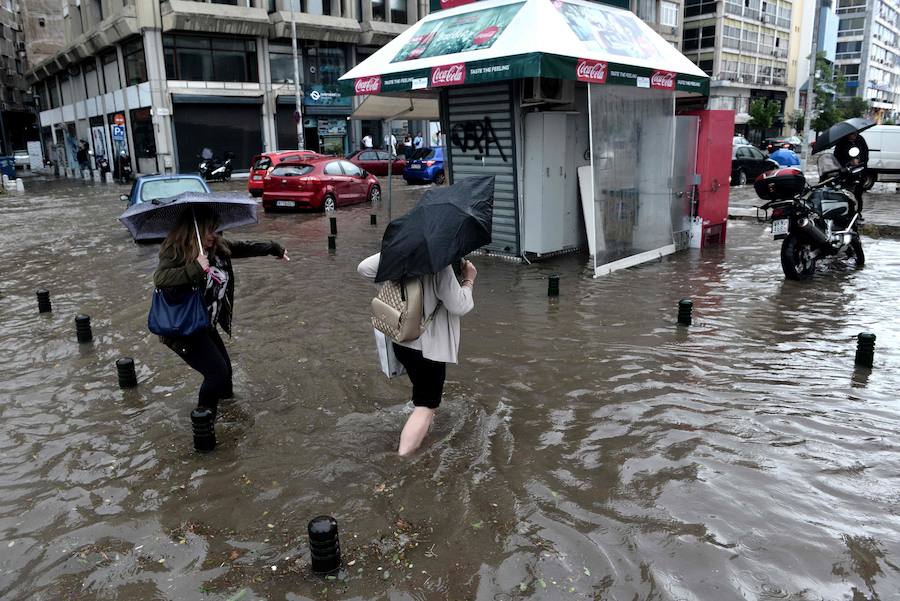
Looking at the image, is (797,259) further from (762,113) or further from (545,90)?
(762,113)

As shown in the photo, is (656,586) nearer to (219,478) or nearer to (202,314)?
(219,478)

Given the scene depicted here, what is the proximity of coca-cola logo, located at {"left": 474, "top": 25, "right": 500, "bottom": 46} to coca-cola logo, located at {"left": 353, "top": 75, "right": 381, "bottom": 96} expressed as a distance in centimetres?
187

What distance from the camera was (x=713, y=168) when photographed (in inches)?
484

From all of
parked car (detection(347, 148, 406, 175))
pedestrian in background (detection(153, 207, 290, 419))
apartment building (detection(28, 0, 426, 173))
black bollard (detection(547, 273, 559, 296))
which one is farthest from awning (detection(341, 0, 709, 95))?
apartment building (detection(28, 0, 426, 173))

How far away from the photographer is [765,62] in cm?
6881

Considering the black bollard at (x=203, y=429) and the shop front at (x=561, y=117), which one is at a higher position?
the shop front at (x=561, y=117)

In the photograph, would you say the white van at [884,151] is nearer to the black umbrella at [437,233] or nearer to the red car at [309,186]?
the red car at [309,186]

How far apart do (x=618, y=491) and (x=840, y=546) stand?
1166 mm

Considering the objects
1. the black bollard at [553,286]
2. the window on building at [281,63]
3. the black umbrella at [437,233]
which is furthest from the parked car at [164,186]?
the window on building at [281,63]

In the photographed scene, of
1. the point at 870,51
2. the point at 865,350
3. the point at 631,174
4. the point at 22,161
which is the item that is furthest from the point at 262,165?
the point at 870,51

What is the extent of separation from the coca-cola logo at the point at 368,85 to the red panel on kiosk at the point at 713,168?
5.54 meters

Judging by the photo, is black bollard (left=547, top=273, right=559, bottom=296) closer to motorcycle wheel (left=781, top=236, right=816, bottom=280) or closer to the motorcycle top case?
motorcycle wheel (left=781, top=236, right=816, bottom=280)

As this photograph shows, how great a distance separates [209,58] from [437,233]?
120 ft

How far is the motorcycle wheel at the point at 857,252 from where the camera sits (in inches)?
399
